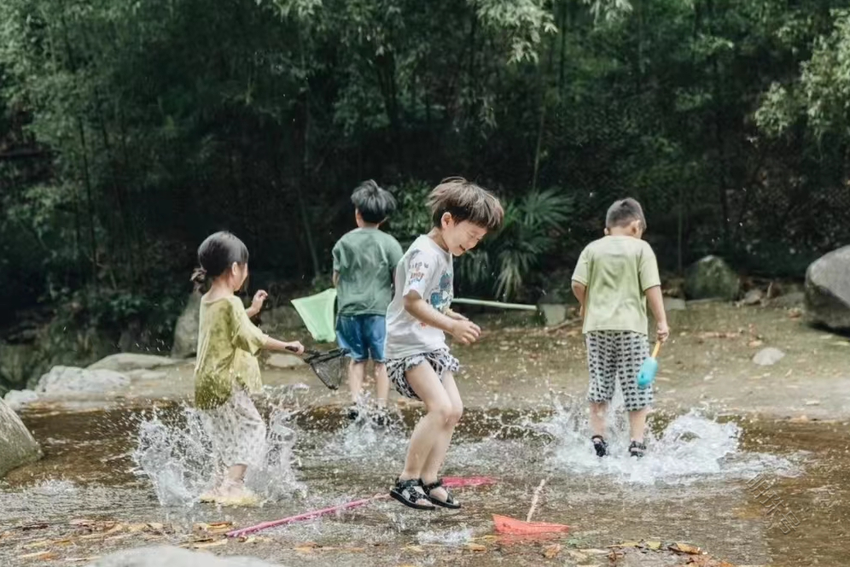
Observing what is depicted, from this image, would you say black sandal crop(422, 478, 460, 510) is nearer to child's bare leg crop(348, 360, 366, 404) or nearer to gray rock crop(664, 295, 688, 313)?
child's bare leg crop(348, 360, 366, 404)

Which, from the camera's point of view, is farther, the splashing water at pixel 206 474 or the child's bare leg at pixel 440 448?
the splashing water at pixel 206 474

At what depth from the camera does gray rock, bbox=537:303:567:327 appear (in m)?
11.6

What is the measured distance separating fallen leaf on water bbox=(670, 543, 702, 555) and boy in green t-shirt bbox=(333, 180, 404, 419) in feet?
10.4

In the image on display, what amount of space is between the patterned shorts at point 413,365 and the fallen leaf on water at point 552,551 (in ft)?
3.30

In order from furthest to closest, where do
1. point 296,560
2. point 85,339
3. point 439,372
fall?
point 85,339
point 439,372
point 296,560

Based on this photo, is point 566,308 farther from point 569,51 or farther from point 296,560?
point 296,560

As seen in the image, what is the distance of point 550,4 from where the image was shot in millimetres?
11672

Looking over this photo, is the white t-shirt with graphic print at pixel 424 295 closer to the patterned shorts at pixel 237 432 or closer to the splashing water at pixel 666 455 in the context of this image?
the patterned shorts at pixel 237 432

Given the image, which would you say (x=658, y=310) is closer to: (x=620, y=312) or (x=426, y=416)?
(x=620, y=312)

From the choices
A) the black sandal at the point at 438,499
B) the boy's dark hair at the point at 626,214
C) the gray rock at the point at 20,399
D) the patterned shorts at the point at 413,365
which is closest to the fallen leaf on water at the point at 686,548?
the black sandal at the point at 438,499

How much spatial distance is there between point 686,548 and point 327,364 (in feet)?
8.85

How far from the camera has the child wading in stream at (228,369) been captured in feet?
15.1

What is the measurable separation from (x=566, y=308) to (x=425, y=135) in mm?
3153

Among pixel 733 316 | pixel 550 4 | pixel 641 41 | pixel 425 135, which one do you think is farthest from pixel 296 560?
pixel 641 41
